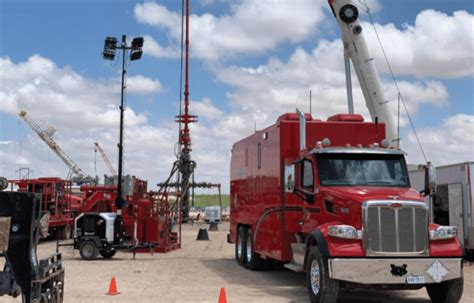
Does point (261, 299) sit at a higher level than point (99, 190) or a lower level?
lower

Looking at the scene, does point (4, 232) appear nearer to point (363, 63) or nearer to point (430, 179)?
point (430, 179)

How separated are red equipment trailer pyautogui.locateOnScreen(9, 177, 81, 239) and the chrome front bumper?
58.7 feet

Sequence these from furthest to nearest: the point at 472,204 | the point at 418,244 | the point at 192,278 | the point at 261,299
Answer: the point at 472,204
the point at 192,278
the point at 261,299
the point at 418,244

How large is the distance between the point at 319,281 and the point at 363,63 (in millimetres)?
13343

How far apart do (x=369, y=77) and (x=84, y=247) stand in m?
11.5

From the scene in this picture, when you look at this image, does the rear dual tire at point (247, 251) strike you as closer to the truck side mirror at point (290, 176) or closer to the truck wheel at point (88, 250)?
the truck side mirror at point (290, 176)

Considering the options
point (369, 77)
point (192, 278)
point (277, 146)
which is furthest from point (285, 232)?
point (369, 77)

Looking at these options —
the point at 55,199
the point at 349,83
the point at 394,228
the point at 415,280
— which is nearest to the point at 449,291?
the point at 415,280

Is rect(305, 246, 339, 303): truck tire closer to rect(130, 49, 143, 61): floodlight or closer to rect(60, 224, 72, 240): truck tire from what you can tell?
rect(130, 49, 143, 61): floodlight

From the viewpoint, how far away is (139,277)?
14.7 meters

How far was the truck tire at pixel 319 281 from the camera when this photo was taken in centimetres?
995

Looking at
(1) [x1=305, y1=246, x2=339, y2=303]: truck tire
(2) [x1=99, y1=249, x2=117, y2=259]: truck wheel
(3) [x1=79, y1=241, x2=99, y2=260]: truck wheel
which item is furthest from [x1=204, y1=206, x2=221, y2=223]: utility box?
(1) [x1=305, y1=246, x2=339, y2=303]: truck tire

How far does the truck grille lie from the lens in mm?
10039

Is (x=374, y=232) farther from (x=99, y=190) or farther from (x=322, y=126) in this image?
(x=99, y=190)
